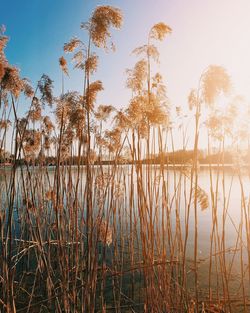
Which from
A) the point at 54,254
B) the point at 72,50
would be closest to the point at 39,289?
the point at 54,254

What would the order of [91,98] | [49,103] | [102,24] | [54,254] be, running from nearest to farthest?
[102,24], [91,98], [49,103], [54,254]

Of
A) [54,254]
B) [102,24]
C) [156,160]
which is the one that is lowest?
[54,254]

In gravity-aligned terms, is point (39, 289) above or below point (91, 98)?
below

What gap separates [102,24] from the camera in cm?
244

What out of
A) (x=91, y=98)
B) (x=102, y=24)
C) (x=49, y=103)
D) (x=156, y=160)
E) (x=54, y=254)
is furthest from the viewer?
(x=54, y=254)

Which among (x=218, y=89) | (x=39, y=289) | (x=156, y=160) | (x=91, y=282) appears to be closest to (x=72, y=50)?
(x=218, y=89)

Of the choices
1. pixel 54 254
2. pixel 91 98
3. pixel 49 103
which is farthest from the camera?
pixel 54 254

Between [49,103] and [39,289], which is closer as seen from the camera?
[49,103]

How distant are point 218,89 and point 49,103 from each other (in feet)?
6.03

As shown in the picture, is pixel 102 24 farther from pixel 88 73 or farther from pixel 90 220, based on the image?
pixel 90 220

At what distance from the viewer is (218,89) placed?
2.67 m

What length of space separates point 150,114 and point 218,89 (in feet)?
2.26

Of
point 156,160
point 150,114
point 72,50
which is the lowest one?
point 156,160

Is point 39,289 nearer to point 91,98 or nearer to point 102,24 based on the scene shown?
point 91,98
